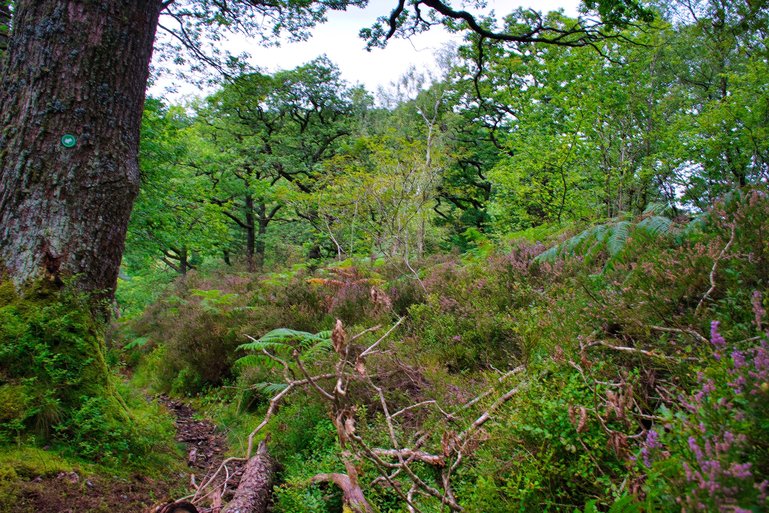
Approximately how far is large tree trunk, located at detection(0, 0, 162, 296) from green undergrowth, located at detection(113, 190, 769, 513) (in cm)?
205

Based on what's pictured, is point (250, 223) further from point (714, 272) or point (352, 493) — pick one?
point (714, 272)

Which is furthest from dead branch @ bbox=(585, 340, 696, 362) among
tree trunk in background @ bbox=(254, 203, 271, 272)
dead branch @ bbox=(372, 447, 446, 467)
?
tree trunk in background @ bbox=(254, 203, 271, 272)

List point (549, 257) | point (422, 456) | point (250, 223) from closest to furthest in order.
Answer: point (422, 456) → point (549, 257) → point (250, 223)

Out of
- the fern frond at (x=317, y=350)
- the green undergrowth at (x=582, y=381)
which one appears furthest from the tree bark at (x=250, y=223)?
the fern frond at (x=317, y=350)

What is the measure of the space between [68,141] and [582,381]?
3.72m

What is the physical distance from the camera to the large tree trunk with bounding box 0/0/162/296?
2875 mm

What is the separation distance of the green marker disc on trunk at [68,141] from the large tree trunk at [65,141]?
0.01 meters

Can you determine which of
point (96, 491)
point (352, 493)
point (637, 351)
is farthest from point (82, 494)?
point (637, 351)

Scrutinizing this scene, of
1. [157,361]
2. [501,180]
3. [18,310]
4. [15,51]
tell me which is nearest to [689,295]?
[18,310]

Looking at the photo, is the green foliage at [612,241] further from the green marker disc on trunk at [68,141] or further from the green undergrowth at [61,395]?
the green marker disc on trunk at [68,141]

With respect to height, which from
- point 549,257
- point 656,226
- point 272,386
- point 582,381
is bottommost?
point 272,386

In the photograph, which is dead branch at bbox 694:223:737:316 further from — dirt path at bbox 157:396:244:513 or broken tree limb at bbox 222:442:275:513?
dirt path at bbox 157:396:244:513

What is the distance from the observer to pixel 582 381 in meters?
2.21

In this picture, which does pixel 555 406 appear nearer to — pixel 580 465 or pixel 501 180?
pixel 580 465
